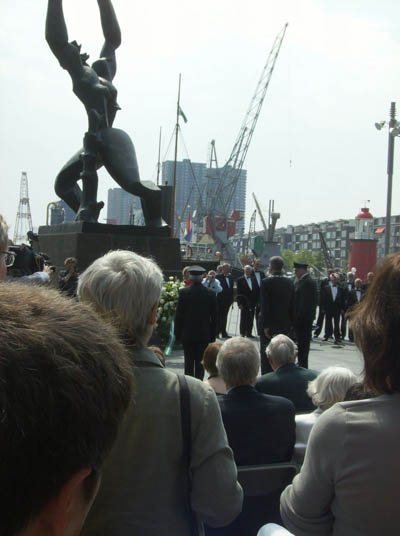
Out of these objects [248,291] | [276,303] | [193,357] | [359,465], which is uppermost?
[359,465]

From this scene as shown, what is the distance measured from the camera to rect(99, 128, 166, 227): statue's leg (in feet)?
41.5

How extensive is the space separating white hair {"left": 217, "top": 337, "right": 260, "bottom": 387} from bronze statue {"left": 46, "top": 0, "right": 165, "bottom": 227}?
31.9ft

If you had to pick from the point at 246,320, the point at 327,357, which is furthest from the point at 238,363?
the point at 246,320

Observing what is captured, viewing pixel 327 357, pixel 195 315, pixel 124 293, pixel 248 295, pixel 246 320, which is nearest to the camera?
pixel 124 293

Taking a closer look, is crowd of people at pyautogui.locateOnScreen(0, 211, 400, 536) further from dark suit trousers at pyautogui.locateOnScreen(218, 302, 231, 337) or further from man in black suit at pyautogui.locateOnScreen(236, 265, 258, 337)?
dark suit trousers at pyautogui.locateOnScreen(218, 302, 231, 337)

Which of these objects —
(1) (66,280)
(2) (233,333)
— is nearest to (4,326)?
(1) (66,280)

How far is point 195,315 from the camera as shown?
780cm

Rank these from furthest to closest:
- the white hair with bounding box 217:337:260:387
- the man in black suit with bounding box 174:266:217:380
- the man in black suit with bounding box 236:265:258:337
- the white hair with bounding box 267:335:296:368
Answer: the man in black suit with bounding box 236:265:258:337 < the man in black suit with bounding box 174:266:217:380 < the white hair with bounding box 267:335:296:368 < the white hair with bounding box 217:337:260:387

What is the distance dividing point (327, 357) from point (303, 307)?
8.65 feet

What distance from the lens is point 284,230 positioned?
645 ft

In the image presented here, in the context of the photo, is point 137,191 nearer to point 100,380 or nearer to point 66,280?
point 66,280

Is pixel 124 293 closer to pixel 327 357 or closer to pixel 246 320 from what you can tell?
pixel 327 357

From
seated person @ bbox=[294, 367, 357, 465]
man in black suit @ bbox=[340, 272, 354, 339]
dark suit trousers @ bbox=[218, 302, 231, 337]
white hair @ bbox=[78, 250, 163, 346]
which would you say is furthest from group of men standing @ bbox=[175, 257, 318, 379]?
man in black suit @ bbox=[340, 272, 354, 339]

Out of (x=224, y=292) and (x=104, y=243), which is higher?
(x=104, y=243)
